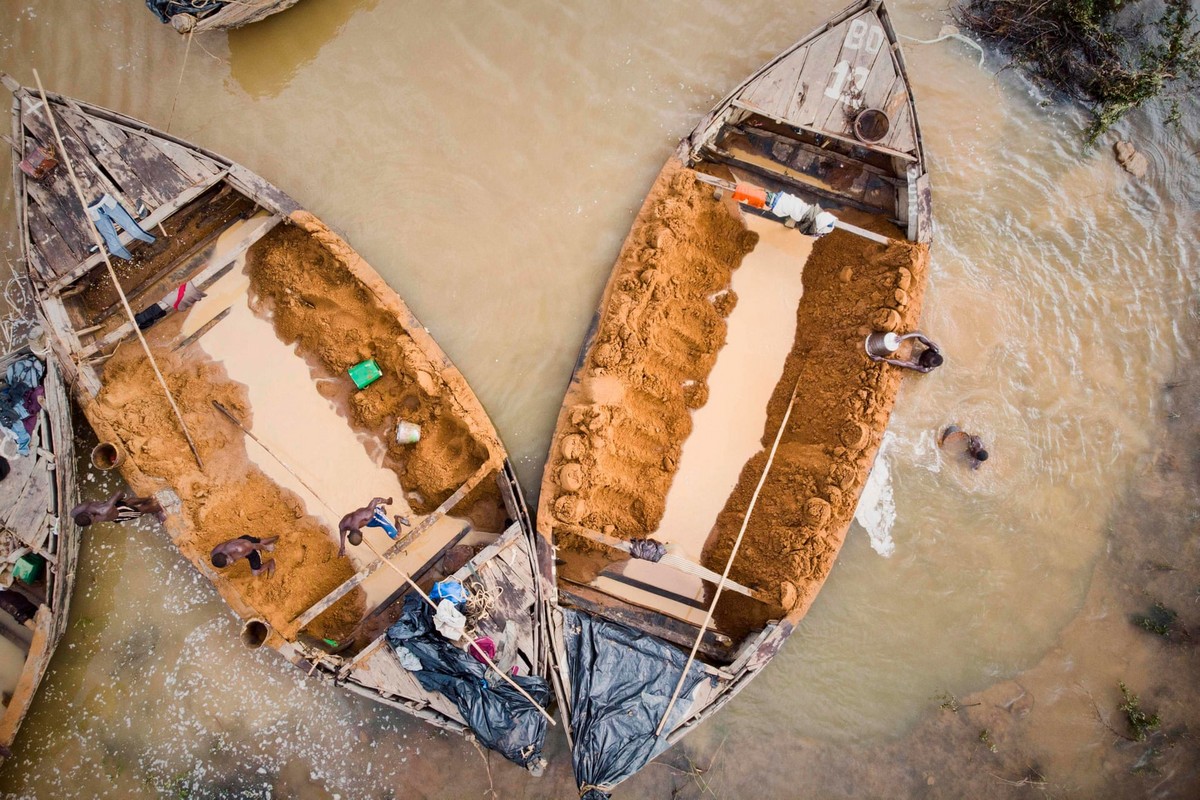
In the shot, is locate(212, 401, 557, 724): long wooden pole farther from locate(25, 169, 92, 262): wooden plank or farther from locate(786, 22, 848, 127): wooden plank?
locate(786, 22, 848, 127): wooden plank

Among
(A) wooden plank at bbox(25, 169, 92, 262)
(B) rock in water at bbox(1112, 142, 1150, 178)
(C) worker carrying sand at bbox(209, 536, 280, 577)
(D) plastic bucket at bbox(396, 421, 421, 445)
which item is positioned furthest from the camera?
(B) rock in water at bbox(1112, 142, 1150, 178)

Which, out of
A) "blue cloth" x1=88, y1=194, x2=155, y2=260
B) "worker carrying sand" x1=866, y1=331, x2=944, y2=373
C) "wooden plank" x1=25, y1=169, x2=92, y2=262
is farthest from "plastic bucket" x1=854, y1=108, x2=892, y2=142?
"wooden plank" x1=25, y1=169, x2=92, y2=262

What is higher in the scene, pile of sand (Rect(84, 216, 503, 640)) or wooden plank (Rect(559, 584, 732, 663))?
pile of sand (Rect(84, 216, 503, 640))

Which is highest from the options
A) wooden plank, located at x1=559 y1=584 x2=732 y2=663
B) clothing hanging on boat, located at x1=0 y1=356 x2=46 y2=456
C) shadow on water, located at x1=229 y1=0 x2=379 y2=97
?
shadow on water, located at x1=229 y1=0 x2=379 y2=97

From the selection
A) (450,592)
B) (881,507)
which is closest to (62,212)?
(450,592)

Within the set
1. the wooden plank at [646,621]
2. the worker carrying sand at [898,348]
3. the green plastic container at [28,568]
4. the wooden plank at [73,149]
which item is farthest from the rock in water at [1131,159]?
the green plastic container at [28,568]

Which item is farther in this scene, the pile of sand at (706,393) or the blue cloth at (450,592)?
the pile of sand at (706,393)

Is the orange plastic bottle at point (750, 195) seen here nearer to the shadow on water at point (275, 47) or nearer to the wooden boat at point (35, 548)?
the shadow on water at point (275, 47)
